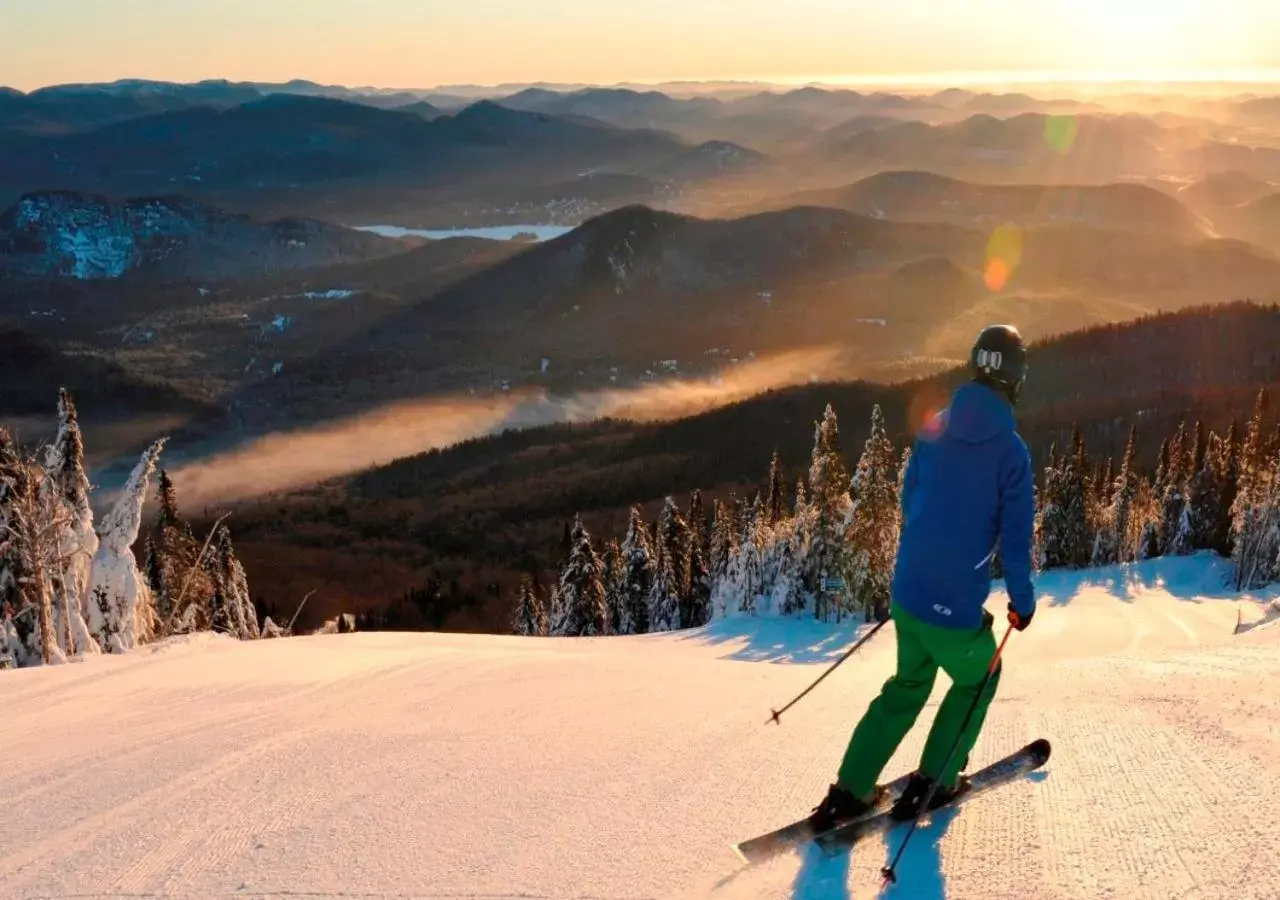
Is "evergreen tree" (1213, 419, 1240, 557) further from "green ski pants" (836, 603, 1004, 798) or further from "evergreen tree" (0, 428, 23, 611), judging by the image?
"green ski pants" (836, 603, 1004, 798)

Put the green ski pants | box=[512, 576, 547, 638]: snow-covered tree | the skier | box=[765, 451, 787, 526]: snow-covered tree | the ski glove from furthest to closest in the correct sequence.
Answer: box=[512, 576, 547, 638]: snow-covered tree → box=[765, 451, 787, 526]: snow-covered tree → the ski glove → the green ski pants → the skier

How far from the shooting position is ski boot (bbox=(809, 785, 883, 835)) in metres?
5.34

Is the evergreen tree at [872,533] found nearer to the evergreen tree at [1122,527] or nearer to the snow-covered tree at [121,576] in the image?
the snow-covered tree at [121,576]

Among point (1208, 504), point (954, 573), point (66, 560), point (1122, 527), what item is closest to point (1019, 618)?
point (954, 573)

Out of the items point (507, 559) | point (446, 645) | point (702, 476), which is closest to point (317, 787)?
point (446, 645)

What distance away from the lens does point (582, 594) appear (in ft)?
181

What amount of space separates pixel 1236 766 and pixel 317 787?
5.51 meters

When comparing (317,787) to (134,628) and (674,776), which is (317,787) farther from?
(134,628)

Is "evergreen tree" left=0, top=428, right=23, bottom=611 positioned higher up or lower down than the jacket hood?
lower down

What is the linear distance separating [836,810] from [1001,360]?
8.78 ft

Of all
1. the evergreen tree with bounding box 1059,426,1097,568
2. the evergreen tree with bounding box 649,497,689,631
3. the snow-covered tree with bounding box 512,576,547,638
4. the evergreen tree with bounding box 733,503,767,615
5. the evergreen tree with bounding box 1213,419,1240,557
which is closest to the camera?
the evergreen tree with bounding box 733,503,767,615

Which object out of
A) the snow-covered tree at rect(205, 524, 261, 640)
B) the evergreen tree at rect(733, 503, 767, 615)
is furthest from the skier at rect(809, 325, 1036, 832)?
the snow-covered tree at rect(205, 524, 261, 640)

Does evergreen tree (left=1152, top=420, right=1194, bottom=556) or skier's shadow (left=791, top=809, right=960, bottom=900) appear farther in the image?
evergreen tree (left=1152, top=420, right=1194, bottom=556)

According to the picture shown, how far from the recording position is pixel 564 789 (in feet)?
19.6
